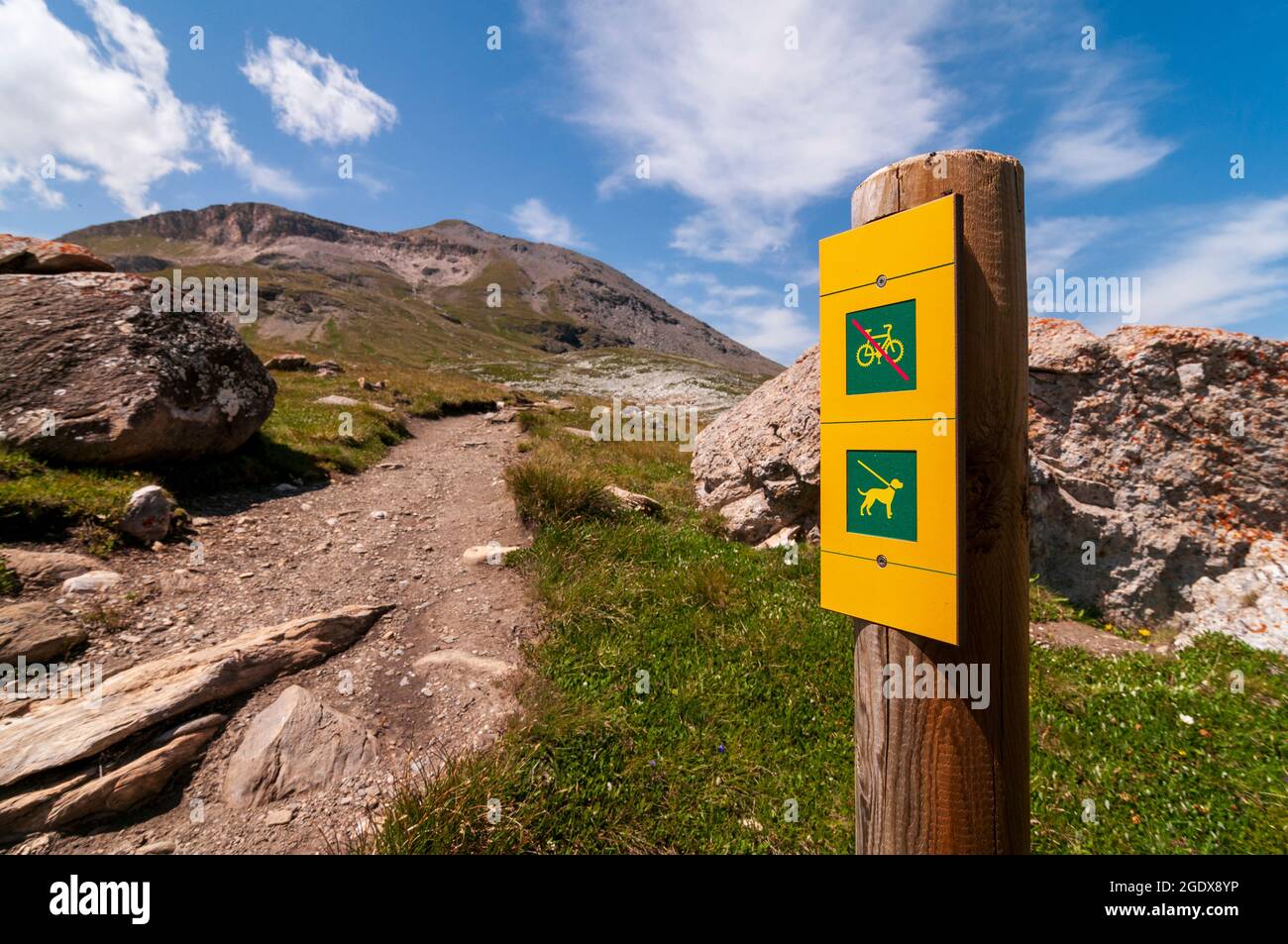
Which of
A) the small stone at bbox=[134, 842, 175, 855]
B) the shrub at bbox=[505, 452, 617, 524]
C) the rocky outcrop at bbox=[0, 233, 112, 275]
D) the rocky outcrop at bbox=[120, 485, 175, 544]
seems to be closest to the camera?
the small stone at bbox=[134, 842, 175, 855]

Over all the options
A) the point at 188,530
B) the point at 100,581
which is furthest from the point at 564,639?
the point at 188,530

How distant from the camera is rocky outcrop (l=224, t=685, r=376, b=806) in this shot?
4.04 meters

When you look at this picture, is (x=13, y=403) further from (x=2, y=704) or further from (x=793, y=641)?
(x=793, y=641)

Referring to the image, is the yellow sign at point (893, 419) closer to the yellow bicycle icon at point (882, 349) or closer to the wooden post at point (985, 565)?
the yellow bicycle icon at point (882, 349)

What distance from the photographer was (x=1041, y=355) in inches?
355

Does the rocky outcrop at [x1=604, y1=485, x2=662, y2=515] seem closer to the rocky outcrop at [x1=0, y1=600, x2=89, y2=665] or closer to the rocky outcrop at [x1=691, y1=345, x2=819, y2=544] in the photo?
the rocky outcrop at [x1=691, y1=345, x2=819, y2=544]

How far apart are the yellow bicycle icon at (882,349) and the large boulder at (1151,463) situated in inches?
267

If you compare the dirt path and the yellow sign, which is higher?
the yellow sign

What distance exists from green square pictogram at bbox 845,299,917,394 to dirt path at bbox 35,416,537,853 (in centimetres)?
437

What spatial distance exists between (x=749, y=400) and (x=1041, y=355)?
5.95 metres

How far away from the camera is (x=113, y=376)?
324 inches

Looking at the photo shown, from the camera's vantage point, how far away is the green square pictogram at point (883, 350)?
2.39 metres

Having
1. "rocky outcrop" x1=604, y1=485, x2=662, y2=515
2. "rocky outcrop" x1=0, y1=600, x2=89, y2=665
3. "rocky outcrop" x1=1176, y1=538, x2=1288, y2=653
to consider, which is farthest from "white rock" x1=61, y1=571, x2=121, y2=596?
"rocky outcrop" x1=1176, y1=538, x2=1288, y2=653

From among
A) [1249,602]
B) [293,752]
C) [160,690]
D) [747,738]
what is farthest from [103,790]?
[1249,602]
